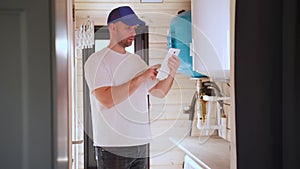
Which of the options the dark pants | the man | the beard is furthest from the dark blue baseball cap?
the dark pants

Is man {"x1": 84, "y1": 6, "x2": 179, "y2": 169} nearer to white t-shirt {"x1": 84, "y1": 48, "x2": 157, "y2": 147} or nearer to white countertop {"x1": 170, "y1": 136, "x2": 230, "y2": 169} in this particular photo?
white t-shirt {"x1": 84, "y1": 48, "x2": 157, "y2": 147}

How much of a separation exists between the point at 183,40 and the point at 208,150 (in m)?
1.01

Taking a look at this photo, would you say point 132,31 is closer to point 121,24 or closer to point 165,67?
point 121,24

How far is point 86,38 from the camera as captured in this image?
324 cm

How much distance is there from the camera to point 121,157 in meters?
2.81

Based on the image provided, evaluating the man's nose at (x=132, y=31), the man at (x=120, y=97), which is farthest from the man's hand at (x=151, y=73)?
the man's nose at (x=132, y=31)

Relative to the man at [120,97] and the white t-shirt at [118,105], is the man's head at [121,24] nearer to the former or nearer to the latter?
the man at [120,97]

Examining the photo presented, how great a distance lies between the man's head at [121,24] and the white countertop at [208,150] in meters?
0.97

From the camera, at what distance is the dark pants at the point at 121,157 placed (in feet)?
9.23

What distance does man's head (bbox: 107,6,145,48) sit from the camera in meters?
2.96
